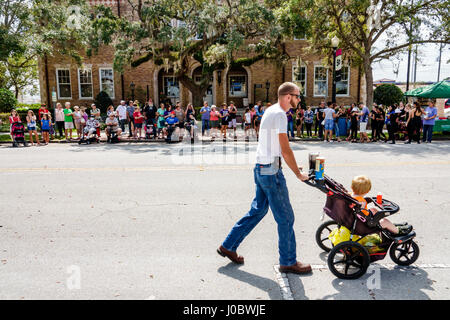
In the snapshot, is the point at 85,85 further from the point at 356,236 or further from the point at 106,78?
the point at 356,236

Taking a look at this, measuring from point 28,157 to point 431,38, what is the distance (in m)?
19.8

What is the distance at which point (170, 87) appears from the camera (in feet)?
100

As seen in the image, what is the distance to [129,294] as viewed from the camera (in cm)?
348

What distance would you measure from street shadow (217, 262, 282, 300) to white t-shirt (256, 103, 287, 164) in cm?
122

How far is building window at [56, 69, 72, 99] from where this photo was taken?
28891mm

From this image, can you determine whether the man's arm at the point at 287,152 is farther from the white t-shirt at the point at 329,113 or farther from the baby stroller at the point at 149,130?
the baby stroller at the point at 149,130

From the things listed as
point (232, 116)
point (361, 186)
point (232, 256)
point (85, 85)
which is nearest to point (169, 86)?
point (85, 85)

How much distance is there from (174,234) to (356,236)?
2.39 meters

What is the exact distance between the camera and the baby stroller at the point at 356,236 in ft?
12.5

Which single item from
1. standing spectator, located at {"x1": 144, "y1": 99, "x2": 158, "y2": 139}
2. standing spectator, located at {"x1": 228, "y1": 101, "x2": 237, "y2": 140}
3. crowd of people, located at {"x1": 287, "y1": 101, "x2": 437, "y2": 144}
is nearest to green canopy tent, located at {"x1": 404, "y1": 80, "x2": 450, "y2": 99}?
crowd of people, located at {"x1": 287, "y1": 101, "x2": 437, "y2": 144}

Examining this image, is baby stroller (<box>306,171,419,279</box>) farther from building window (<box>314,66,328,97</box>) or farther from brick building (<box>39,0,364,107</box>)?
building window (<box>314,66,328,97</box>)

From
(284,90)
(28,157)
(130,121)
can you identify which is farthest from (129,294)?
(130,121)

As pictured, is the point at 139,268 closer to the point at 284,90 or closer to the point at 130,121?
the point at 284,90

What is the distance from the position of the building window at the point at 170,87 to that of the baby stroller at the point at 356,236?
27632 mm
